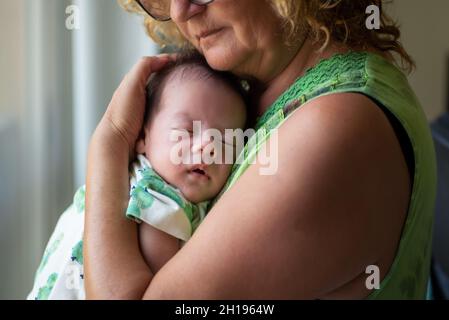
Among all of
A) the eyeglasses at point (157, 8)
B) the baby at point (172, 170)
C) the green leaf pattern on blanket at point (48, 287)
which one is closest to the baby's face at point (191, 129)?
the baby at point (172, 170)

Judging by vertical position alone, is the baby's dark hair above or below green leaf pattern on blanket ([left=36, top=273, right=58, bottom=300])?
above

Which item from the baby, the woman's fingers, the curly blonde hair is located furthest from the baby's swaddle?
the curly blonde hair

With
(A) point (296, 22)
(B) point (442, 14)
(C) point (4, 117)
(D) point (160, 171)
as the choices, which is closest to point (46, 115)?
(C) point (4, 117)

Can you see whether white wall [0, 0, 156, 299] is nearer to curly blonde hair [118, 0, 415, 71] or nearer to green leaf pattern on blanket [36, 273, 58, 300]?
green leaf pattern on blanket [36, 273, 58, 300]

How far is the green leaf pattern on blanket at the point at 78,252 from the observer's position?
84cm

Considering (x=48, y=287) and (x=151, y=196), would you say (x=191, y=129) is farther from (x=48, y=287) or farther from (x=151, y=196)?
(x=48, y=287)

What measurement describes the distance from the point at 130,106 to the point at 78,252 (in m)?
0.22

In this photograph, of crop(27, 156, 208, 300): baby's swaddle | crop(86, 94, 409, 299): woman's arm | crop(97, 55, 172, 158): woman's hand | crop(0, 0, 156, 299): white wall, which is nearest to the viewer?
crop(86, 94, 409, 299): woman's arm

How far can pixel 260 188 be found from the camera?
69 centimetres

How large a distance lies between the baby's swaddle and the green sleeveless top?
0.24 ft

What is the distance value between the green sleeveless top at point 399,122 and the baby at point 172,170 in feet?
0.16

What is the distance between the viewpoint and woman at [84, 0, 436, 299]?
68cm
